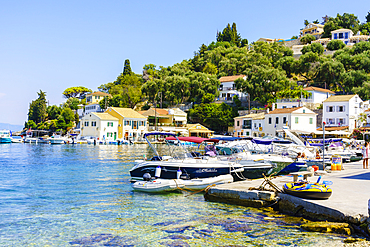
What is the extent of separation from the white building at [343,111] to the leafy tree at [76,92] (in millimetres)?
107093

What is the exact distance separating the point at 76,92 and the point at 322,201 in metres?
142

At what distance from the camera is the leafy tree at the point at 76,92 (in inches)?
5620

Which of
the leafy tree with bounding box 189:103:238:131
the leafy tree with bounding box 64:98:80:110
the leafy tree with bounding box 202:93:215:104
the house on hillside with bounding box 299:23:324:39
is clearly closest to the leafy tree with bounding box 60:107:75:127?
the leafy tree with bounding box 64:98:80:110

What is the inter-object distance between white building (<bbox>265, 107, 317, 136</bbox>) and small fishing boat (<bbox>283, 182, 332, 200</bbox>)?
47.8m

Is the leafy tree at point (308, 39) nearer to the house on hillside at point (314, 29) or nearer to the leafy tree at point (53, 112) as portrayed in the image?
the house on hillside at point (314, 29)

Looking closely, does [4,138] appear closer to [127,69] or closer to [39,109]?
[39,109]

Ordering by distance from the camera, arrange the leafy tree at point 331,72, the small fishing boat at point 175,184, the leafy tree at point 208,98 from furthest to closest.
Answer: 1. the leafy tree at point 208,98
2. the leafy tree at point 331,72
3. the small fishing boat at point 175,184

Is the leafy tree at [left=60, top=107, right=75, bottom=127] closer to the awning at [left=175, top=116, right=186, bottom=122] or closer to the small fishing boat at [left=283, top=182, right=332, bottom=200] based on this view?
the awning at [left=175, top=116, right=186, bottom=122]

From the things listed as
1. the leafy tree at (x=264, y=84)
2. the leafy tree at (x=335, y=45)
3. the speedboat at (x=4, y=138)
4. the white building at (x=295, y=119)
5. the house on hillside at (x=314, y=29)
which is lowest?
the speedboat at (x=4, y=138)

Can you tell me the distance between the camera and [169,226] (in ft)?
38.9

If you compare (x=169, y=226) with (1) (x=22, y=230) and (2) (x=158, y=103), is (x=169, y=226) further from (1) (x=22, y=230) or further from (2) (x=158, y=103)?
(2) (x=158, y=103)

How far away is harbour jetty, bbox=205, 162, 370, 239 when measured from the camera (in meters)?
10.4

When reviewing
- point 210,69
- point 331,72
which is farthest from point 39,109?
point 331,72

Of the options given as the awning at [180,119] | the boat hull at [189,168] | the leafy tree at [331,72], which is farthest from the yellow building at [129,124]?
the boat hull at [189,168]
